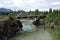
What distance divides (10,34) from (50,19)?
93.8ft

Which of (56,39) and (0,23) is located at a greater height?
(0,23)

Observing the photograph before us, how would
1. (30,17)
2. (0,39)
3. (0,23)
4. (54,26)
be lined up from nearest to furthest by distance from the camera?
(0,39)
(0,23)
(54,26)
(30,17)

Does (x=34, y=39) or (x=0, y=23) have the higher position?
(x=0, y=23)

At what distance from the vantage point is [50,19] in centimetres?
6769

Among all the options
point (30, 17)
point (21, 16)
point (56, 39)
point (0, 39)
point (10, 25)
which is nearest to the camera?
point (0, 39)

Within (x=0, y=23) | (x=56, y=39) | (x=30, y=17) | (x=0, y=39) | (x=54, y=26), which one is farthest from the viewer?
(x=30, y=17)

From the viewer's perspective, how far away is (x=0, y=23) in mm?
40656

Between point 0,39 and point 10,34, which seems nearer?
point 0,39

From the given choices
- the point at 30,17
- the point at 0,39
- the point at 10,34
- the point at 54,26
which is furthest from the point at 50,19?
the point at 30,17

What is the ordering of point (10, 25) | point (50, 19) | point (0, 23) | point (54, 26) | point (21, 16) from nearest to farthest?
point (0, 23)
point (10, 25)
point (54, 26)
point (50, 19)
point (21, 16)

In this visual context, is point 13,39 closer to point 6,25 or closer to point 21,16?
point 6,25

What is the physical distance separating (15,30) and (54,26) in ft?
51.6

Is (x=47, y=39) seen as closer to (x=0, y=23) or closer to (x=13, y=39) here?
(x=13, y=39)

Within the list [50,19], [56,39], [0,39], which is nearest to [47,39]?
[56,39]
